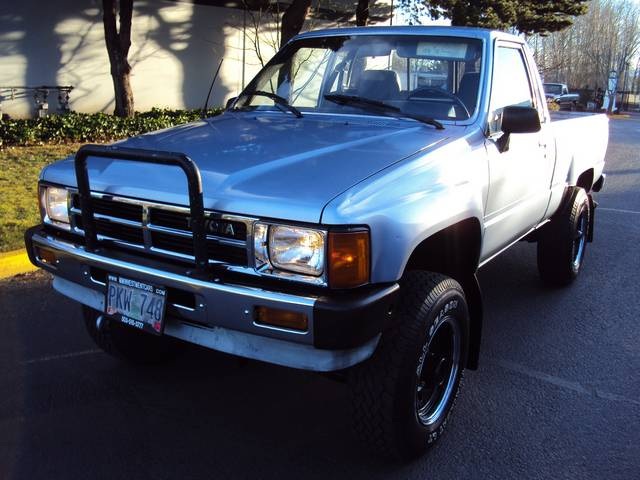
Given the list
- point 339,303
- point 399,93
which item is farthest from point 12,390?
point 399,93

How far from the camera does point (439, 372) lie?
3.12 meters

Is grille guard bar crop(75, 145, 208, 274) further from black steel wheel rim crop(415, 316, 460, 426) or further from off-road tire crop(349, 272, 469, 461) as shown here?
black steel wheel rim crop(415, 316, 460, 426)

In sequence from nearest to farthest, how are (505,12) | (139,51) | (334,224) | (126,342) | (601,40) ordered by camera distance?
(334,224), (126,342), (139,51), (505,12), (601,40)

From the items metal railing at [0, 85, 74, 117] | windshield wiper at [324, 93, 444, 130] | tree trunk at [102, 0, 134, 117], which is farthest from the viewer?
metal railing at [0, 85, 74, 117]

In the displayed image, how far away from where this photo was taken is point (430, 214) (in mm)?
2738

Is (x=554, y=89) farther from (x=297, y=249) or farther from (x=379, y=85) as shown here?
(x=297, y=249)

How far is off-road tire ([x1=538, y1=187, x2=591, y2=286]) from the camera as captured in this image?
5082 millimetres

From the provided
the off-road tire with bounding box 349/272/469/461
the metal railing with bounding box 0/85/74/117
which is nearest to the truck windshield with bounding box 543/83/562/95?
the metal railing with bounding box 0/85/74/117

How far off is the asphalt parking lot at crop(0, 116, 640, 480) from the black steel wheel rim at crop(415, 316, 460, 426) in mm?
184

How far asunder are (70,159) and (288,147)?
1.19m

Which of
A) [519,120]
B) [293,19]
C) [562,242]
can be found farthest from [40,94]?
[519,120]

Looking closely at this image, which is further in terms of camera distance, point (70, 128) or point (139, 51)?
point (139, 51)

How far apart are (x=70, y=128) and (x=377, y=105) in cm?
832

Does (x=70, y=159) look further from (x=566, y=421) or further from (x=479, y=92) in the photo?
(x=566, y=421)
